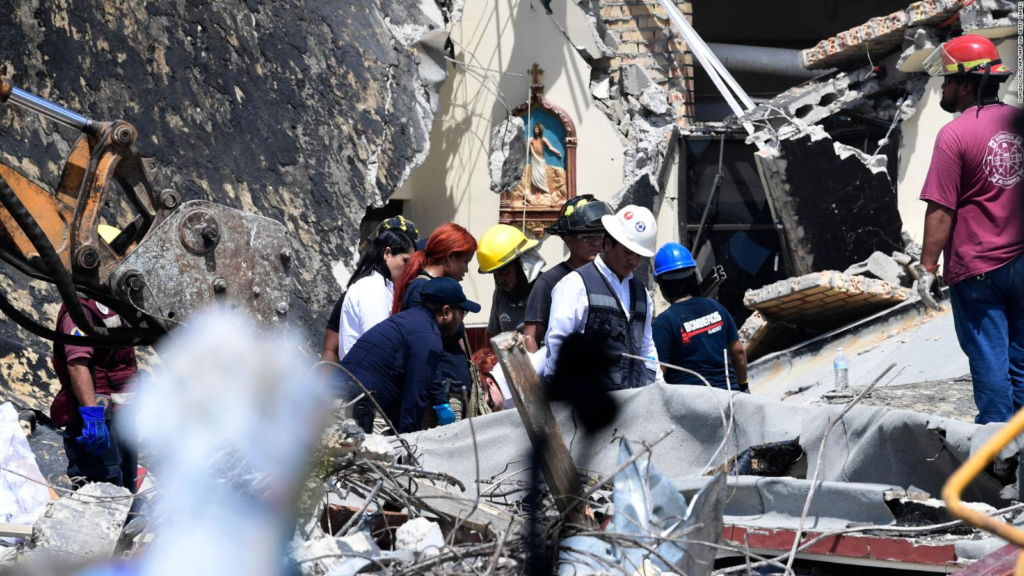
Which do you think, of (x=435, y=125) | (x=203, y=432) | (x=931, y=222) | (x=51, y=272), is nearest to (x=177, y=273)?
(x=51, y=272)

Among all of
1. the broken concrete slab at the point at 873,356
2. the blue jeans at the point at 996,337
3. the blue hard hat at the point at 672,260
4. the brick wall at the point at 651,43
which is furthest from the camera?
the brick wall at the point at 651,43

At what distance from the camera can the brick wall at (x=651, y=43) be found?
35.0ft

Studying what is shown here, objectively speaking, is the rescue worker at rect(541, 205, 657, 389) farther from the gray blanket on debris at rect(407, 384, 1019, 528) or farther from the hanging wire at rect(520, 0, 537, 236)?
the hanging wire at rect(520, 0, 537, 236)

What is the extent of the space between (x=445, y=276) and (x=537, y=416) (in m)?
2.32

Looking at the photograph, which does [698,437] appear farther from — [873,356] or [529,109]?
[529,109]

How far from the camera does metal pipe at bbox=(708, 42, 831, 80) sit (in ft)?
42.8

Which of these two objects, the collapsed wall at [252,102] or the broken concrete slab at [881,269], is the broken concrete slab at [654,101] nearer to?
the collapsed wall at [252,102]

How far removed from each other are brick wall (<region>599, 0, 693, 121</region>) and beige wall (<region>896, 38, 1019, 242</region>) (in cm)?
197

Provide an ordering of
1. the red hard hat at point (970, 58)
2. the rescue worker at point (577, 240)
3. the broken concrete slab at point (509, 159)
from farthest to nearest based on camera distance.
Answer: the broken concrete slab at point (509, 159), the rescue worker at point (577, 240), the red hard hat at point (970, 58)

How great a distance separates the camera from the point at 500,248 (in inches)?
244

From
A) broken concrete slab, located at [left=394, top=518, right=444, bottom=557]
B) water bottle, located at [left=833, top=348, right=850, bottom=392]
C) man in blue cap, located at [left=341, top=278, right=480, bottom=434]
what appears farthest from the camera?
water bottle, located at [left=833, top=348, right=850, bottom=392]

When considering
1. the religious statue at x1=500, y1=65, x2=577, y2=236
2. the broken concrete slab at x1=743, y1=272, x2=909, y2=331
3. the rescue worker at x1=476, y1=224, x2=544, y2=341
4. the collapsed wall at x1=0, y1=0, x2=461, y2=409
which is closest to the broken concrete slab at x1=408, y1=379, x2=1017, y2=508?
the rescue worker at x1=476, y1=224, x2=544, y2=341

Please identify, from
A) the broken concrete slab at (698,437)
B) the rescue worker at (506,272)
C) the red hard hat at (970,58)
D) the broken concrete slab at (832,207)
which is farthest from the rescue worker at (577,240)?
the broken concrete slab at (832,207)

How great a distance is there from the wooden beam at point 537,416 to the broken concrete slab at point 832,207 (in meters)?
7.10
